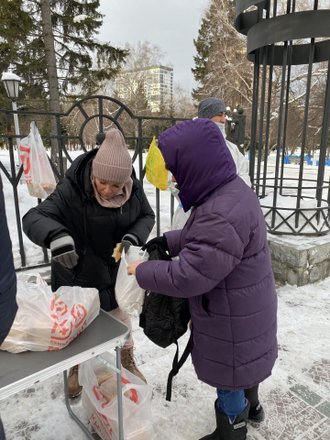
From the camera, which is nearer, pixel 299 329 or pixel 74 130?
pixel 299 329

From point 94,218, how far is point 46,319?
0.64 m

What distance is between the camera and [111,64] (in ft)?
42.1

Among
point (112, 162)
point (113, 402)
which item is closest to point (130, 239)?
point (112, 162)

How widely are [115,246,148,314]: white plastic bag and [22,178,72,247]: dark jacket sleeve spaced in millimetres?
329

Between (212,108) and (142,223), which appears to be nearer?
(142,223)

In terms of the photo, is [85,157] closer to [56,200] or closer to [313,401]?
[56,200]

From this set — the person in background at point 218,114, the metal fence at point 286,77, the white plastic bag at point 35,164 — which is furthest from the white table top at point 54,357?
the metal fence at point 286,77

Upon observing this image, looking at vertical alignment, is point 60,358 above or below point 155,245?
below

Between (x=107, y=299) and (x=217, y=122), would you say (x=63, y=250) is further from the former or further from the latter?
(x=217, y=122)

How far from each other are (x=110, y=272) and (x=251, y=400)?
1077mm

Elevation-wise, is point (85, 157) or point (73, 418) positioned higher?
point (85, 157)

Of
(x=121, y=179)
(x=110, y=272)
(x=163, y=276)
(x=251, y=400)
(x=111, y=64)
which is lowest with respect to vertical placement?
(x=251, y=400)

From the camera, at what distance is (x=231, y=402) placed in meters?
1.63

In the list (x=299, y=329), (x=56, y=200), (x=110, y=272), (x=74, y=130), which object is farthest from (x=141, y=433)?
(x=74, y=130)
